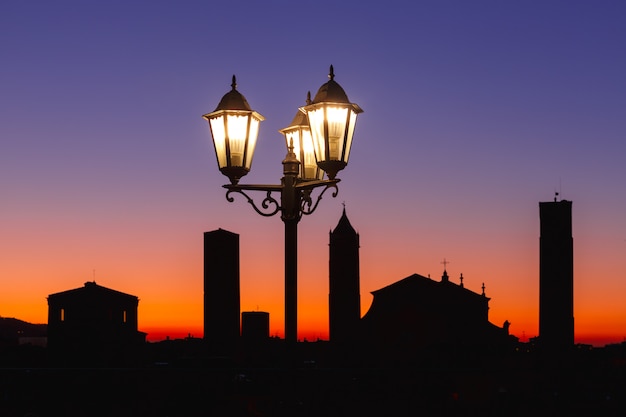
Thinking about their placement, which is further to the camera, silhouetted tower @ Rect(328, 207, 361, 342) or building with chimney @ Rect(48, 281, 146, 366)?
silhouetted tower @ Rect(328, 207, 361, 342)

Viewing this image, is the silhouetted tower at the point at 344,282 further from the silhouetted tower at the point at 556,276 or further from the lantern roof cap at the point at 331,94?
the lantern roof cap at the point at 331,94

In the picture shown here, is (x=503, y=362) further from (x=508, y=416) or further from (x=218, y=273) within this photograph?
(x=508, y=416)

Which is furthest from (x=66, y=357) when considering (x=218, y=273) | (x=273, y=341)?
(x=273, y=341)

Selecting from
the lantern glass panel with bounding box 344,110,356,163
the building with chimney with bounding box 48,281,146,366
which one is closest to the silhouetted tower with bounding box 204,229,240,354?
the building with chimney with bounding box 48,281,146,366

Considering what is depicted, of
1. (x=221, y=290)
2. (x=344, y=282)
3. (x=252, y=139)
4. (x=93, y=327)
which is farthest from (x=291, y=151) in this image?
(x=344, y=282)

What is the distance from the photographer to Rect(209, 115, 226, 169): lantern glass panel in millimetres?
8977

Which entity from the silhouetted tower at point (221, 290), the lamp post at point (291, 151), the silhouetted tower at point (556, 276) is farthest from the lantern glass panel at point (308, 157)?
the silhouetted tower at point (556, 276)

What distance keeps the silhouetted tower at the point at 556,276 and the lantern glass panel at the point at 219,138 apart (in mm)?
73742

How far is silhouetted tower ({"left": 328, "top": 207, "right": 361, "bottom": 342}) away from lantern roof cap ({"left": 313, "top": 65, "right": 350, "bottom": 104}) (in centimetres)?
8551

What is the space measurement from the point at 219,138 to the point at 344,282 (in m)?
92.5

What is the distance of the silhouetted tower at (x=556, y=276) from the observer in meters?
79.9

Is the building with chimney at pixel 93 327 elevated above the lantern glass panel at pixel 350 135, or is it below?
below

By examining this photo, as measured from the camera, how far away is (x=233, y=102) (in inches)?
355

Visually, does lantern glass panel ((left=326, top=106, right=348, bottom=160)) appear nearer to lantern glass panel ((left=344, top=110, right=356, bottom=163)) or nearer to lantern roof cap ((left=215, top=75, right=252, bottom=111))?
lantern glass panel ((left=344, top=110, right=356, bottom=163))
